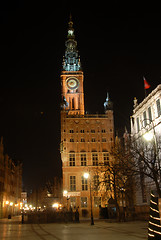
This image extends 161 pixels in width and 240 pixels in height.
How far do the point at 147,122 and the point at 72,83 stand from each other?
42142 mm

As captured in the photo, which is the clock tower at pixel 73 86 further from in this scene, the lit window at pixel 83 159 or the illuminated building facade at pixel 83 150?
the lit window at pixel 83 159

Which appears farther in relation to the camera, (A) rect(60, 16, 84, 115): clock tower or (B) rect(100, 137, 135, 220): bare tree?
(A) rect(60, 16, 84, 115): clock tower

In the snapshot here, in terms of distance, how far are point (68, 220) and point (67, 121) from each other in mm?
38560

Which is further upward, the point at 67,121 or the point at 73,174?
the point at 67,121

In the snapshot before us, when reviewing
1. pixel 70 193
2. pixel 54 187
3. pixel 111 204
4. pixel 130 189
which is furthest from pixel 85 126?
pixel 54 187

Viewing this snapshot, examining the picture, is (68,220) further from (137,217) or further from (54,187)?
(54,187)

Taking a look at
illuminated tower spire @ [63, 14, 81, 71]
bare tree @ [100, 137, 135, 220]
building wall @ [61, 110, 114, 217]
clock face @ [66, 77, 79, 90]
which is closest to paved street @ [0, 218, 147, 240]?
bare tree @ [100, 137, 135, 220]

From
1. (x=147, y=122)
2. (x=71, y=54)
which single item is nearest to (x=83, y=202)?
(x=147, y=122)

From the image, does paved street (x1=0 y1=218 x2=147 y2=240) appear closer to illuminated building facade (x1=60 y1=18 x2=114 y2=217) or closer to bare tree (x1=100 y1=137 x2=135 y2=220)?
bare tree (x1=100 y1=137 x2=135 y2=220)

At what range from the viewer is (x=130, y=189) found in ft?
170

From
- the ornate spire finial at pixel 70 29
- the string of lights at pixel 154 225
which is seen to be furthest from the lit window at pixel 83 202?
the ornate spire finial at pixel 70 29

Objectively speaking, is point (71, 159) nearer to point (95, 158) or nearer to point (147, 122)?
point (95, 158)

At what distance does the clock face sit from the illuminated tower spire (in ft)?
15.1

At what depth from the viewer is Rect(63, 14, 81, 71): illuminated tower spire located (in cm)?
9262
